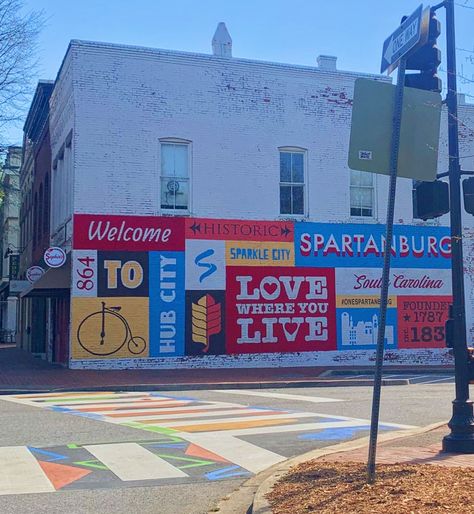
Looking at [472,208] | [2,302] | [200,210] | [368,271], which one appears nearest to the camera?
[472,208]

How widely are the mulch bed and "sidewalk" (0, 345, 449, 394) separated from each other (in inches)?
406

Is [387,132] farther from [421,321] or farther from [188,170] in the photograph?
[421,321]

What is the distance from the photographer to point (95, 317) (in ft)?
69.3

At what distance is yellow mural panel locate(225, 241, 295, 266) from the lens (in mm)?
22609

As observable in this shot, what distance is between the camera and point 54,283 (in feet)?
71.2

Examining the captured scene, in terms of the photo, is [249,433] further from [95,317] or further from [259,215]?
[259,215]

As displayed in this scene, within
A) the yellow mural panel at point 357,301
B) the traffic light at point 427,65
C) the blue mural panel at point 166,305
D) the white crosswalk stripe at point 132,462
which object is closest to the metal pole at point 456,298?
the traffic light at point 427,65

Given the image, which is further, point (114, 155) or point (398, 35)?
point (114, 155)

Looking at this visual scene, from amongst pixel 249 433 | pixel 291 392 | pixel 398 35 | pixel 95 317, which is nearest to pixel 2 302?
pixel 95 317

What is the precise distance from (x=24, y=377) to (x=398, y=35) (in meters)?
15.3

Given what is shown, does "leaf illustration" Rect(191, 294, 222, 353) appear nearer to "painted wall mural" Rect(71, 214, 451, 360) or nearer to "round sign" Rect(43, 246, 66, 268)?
"painted wall mural" Rect(71, 214, 451, 360)

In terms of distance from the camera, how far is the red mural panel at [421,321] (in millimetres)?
24328

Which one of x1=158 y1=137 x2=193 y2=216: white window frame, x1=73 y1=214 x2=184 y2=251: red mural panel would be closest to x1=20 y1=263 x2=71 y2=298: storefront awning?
x1=73 y1=214 x2=184 y2=251: red mural panel

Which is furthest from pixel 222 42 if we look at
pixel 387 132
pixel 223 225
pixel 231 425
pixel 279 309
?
pixel 387 132
